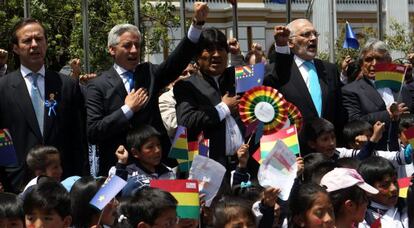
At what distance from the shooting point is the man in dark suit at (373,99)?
781 cm

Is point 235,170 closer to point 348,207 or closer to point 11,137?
point 348,207

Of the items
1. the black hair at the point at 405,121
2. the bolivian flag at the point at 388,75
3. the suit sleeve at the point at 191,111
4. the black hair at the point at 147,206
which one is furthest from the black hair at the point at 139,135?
the black hair at the point at 405,121

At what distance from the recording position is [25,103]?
684 centimetres

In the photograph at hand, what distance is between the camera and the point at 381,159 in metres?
6.68

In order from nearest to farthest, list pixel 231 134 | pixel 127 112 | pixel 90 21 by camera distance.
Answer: pixel 127 112, pixel 231 134, pixel 90 21

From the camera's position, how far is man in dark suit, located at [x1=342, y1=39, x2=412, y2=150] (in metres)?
7.81

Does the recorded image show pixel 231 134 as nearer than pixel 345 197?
No

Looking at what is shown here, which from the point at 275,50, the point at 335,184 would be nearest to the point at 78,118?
the point at 275,50

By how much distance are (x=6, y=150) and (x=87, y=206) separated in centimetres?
90

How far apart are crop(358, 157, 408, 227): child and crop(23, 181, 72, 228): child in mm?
2107

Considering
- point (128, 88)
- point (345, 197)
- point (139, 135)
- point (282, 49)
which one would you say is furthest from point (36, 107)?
point (345, 197)

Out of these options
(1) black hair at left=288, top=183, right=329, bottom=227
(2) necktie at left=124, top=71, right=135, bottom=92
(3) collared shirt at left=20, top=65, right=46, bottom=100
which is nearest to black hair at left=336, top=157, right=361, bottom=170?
(1) black hair at left=288, top=183, right=329, bottom=227

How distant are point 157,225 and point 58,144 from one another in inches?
67.0

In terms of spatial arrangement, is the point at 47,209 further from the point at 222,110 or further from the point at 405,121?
the point at 405,121
